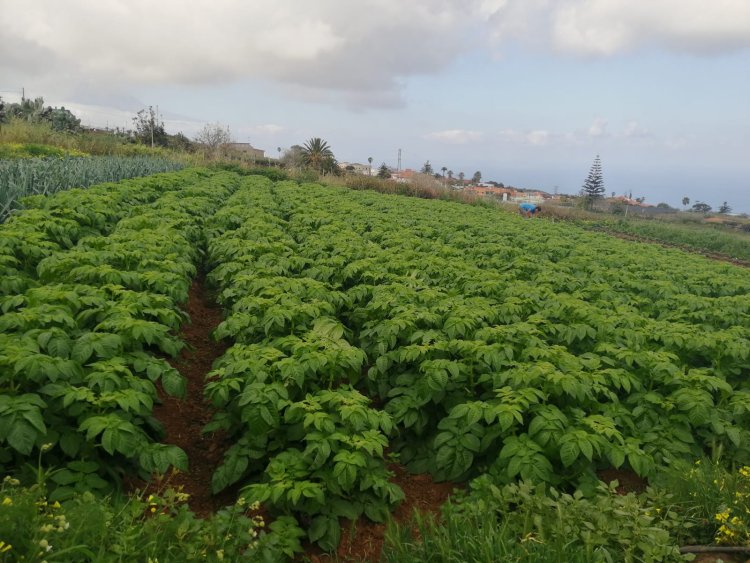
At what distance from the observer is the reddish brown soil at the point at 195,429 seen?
12.1 feet

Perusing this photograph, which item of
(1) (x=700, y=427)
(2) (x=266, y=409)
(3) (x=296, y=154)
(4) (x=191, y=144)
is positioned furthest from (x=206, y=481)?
(3) (x=296, y=154)

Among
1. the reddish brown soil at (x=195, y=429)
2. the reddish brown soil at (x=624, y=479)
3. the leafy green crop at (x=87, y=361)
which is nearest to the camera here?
the leafy green crop at (x=87, y=361)

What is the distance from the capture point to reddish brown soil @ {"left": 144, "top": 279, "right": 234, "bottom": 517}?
12.1 ft

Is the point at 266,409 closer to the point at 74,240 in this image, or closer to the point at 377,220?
the point at 74,240

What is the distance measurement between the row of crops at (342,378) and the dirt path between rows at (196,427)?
28 cm

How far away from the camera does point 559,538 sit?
2.76m

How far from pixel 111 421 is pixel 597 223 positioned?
40530mm

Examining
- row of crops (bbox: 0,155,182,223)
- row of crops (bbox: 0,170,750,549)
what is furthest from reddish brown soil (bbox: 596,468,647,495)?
row of crops (bbox: 0,155,182,223)

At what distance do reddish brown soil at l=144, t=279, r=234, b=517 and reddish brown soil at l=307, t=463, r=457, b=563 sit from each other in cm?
90

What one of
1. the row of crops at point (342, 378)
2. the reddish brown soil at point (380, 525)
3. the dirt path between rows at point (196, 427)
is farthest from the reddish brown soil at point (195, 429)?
the reddish brown soil at point (380, 525)

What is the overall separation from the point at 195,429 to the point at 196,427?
40mm

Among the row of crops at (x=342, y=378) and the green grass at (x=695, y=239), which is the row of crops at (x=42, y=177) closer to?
the row of crops at (x=342, y=378)

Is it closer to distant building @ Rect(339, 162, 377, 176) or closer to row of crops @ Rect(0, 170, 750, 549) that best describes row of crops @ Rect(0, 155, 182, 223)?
row of crops @ Rect(0, 170, 750, 549)

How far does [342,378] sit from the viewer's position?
5.02 meters
